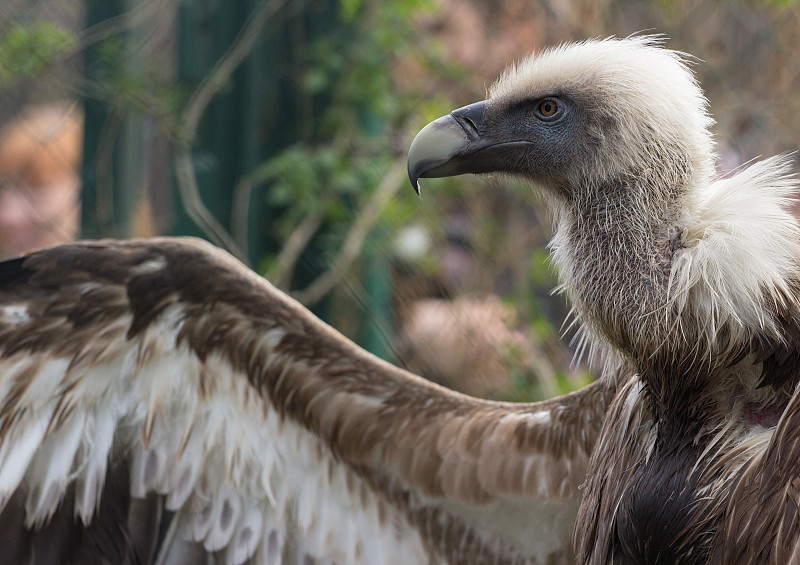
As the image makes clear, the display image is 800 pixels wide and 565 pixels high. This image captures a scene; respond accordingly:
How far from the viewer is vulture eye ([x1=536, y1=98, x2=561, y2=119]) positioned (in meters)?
1.76

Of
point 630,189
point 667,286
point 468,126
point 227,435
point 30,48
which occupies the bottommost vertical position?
point 227,435

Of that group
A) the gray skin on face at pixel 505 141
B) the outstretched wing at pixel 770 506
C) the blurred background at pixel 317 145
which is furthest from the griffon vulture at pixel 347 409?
the blurred background at pixel 317 145

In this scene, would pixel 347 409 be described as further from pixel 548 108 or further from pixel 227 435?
pixel 548 108

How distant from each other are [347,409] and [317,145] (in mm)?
1497

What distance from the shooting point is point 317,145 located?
11.8 ft

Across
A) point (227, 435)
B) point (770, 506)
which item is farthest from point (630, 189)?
point (227, 435)

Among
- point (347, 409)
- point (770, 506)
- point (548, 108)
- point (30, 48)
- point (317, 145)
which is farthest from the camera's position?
point (317, 145)

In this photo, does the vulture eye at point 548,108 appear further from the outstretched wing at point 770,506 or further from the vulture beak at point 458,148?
the outstretched wing at point 770,506

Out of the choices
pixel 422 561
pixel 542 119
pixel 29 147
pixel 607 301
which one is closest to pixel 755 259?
pixel 607 301

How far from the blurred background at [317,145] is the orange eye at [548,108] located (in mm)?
1720

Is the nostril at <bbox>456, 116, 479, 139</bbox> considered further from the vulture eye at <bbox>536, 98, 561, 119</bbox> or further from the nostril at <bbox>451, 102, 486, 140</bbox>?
the vulture eye at <bbox>536, 98, 561, 119</bbox>

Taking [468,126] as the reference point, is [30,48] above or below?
above

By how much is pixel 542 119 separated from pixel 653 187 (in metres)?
0.26

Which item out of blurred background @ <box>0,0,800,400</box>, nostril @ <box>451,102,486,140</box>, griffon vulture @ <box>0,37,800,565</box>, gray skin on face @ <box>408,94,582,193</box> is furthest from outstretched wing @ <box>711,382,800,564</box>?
blurred background @ <box>0,0,800,400</box>
